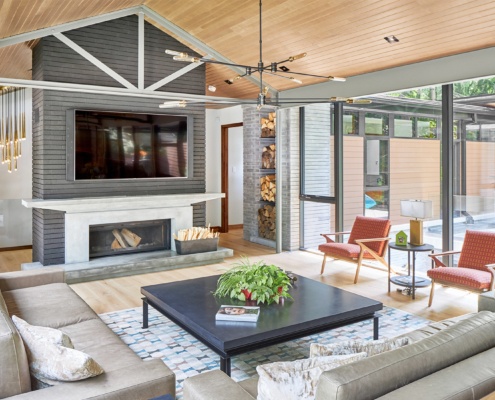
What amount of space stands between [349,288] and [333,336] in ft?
5.06

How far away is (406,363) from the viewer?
1.72 meters

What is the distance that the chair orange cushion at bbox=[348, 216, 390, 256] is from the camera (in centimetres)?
569

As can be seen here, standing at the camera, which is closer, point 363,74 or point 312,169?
point 363,74

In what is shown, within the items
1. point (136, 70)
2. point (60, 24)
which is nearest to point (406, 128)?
point (136, 70)

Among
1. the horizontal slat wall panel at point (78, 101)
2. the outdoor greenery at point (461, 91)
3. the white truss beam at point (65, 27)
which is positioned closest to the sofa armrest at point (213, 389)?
the outdoor greenery at point (461, 91)

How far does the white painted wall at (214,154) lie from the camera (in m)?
9.58

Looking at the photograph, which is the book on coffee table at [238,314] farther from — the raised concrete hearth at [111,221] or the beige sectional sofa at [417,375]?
the raised concrete hearth at [111,221]

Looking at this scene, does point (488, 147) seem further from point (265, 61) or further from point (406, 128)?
point (265, 61)

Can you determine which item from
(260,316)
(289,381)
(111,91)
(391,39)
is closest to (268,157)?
(111,91)

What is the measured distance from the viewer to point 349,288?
5.41 meters

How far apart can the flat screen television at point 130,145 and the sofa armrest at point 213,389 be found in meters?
4.71

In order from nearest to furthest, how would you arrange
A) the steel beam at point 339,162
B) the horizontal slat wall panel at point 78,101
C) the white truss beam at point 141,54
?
the horizontal slat wall panel at point 78,101, the white truss beam at point 141,54, the steel beam at point 339,162

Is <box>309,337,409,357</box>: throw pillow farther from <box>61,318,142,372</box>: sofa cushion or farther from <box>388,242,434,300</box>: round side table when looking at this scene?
<box>388,242,434,300</box>: round side table

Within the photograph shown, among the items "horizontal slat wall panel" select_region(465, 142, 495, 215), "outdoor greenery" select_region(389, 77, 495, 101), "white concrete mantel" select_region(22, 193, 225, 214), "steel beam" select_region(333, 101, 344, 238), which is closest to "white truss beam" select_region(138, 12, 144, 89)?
"white concrete mantel" select_region(22, 193, 225, 214)
